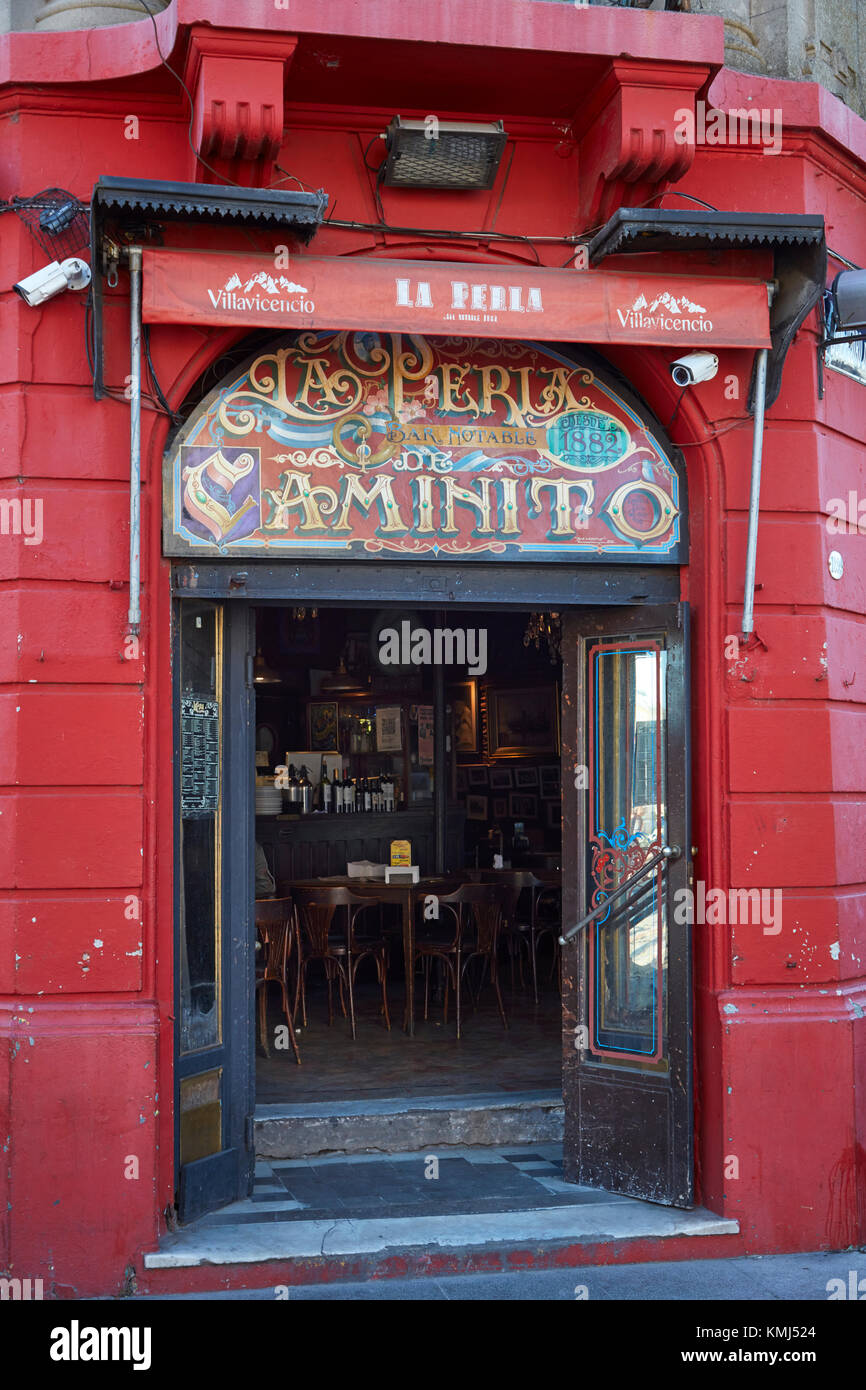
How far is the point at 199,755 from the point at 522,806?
28.9 ft

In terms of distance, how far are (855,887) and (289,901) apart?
12.1 feet

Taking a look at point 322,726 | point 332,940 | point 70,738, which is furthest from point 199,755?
point 322,726

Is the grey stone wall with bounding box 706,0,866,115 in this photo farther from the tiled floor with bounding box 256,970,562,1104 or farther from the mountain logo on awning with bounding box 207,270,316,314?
the tiled floor with bounding box 256,970,562,1104

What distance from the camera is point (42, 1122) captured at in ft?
18.0

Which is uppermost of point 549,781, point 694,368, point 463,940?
point 694,368

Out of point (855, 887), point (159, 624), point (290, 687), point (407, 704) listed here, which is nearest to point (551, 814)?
point (407, 704)

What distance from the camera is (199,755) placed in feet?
20.3

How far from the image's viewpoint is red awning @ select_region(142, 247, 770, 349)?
572cm

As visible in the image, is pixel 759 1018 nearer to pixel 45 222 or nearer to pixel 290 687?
pixel 45 222

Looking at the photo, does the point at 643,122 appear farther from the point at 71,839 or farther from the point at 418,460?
the point at 71,839

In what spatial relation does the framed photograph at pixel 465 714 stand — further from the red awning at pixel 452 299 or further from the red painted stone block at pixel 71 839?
the red painted stone block at pixel 71 839

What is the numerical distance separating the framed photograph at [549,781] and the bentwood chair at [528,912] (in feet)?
9.14

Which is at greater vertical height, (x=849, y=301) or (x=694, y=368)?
(x=849, y=301)

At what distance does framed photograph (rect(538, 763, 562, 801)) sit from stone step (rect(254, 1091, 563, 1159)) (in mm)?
7208
